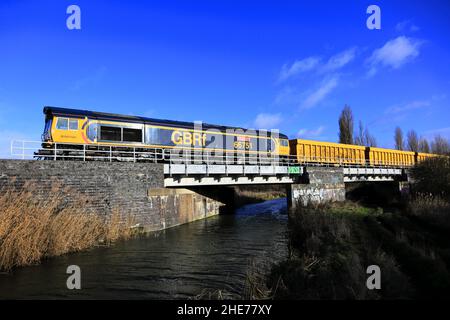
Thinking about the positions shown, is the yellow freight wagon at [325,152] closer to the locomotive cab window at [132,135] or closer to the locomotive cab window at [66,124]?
the locomotive cab window at [132,135]

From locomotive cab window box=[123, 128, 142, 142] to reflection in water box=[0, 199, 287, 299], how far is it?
6.38 meters

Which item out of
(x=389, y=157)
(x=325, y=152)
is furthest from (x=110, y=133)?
(x=389, y=157)

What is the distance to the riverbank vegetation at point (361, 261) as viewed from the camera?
701cm

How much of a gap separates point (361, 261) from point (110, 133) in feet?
51.1

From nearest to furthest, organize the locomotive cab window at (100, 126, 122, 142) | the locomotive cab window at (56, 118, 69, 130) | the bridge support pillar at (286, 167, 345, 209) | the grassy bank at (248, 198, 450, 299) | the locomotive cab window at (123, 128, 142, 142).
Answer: the grassy bank at (248, 198, 450, 299), the locomotive cab window at (56, 118, 69, 130), the locomotive cab window at (100, 126, 122, 142), the locomotive cab window at (123, 128, 142, 142), the bridge support pillar at (286, 167, 345, 209)

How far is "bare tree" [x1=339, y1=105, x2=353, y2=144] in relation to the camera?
5691 cm

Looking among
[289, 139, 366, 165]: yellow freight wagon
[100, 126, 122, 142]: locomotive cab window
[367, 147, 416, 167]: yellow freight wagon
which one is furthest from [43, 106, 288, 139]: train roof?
[367, 147, 416, 167]: yellow freight wagon

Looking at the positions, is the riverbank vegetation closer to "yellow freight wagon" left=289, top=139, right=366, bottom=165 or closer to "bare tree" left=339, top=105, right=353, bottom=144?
"yellow freight wagon" left=289, top=139, right=366, bottom=165

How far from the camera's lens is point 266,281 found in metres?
7.99

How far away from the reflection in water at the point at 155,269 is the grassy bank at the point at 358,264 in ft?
4.30

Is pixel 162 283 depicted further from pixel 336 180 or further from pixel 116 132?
pixel 336 180
